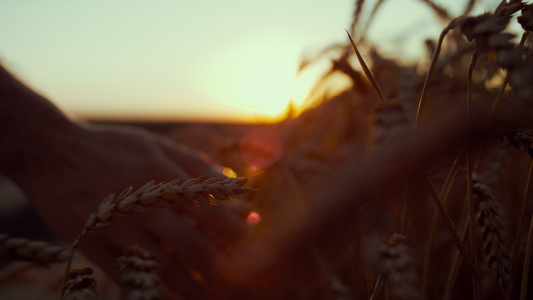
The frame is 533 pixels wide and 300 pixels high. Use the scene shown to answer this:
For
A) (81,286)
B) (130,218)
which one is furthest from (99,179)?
(81,286)

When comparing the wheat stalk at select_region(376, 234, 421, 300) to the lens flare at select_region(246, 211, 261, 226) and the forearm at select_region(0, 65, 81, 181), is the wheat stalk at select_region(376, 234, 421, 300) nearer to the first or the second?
the lens flare at select_region(246, 211, 261, 226)

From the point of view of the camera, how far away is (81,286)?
0.29 meters

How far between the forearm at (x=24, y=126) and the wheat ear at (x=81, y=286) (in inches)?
26.0

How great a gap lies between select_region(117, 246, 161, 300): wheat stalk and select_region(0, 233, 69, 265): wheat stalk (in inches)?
3.6

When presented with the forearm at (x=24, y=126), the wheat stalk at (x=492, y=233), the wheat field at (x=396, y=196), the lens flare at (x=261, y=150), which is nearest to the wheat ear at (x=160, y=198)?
the wheat field at (x=396, y=196)

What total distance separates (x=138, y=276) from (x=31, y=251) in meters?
0.11

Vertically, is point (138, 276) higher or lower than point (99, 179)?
lower

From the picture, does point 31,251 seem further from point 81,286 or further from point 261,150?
point 261,150

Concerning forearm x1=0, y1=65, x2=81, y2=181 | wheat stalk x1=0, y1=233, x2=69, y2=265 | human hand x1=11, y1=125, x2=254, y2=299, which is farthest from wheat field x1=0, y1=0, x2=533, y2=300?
forearm x1=0, y1=65, x2=81, y2=181

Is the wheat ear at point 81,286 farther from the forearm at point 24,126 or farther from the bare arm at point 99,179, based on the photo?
the forearm at point 24,126

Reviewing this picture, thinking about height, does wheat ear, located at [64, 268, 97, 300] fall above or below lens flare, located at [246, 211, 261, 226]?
below

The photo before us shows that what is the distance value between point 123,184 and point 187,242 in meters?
0.23

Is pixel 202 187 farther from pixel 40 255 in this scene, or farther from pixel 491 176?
pixel 491 176

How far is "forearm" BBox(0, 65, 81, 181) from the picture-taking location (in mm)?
802
